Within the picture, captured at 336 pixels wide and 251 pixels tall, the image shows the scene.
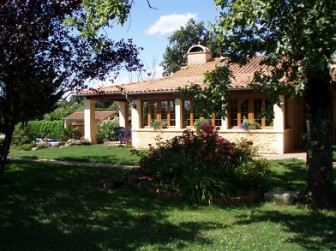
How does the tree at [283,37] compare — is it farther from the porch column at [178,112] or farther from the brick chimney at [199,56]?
the brick chimney at [199,56]

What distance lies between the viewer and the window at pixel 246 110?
1677cm

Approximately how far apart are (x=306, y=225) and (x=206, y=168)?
2720 millimetres

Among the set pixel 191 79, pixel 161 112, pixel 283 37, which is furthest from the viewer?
pixel 191 79

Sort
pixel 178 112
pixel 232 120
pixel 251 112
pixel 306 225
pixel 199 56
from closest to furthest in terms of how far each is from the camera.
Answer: pixel 306 225
pixel 251 112
pixel 232 120
pixel 178 112
pixel 199 56

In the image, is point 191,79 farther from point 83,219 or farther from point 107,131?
point 83,219

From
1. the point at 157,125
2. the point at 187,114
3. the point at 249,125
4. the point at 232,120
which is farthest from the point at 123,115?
the point at 249,125

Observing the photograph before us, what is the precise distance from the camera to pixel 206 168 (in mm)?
8477

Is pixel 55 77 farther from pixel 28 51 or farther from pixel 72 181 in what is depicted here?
pixel 72 181

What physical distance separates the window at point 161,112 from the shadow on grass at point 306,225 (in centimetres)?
1211

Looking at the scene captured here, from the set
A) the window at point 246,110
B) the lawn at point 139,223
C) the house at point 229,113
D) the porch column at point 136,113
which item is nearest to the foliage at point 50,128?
the house at point 229,113

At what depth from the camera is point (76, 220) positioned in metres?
6.71

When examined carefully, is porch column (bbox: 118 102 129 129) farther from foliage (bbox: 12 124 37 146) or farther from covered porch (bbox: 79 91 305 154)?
Result: foliage (bbox: 12 124 37 146)

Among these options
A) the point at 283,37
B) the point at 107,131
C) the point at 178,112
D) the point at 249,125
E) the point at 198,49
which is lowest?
the point at 107,131

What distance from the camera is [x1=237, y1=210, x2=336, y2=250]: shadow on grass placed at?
5363 mm
